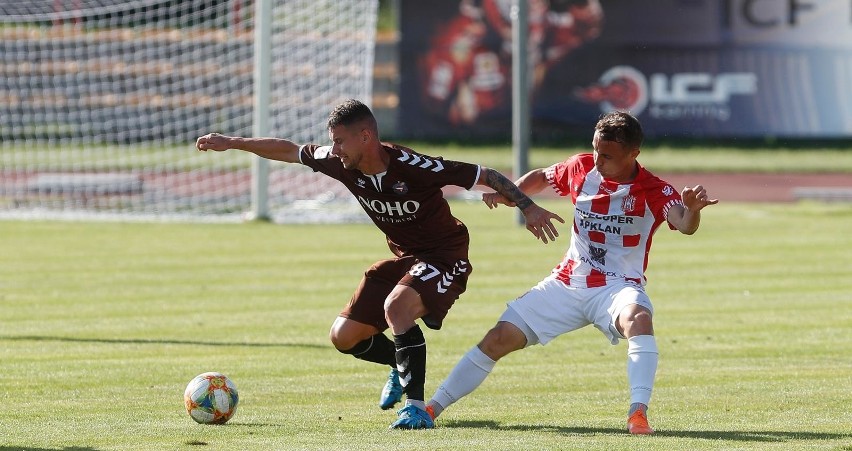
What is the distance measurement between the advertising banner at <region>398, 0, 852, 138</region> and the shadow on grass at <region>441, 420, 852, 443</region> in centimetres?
2353

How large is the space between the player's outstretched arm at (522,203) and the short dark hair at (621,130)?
1.63 ft

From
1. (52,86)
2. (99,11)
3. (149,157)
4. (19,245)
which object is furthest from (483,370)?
(52,86)

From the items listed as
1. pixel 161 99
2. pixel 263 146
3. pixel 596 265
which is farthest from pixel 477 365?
pixel 161 99

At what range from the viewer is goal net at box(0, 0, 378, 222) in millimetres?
21859

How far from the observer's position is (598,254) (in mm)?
7461

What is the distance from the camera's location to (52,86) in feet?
91.4

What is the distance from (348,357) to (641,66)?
21797 millimetres

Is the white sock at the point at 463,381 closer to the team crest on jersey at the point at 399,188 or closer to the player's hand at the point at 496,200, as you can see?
the player's hand at the point at 496,200

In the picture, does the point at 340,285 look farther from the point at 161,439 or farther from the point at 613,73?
the point at 613,73

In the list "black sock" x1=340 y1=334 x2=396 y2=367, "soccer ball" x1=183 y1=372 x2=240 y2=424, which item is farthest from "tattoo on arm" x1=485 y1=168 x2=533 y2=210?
"soccer ball" x1=183 y1=372 x2=240 y2=424

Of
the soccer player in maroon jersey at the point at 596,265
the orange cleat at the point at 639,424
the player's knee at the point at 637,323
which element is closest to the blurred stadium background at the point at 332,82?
the soccer player in maroon jersey at the point at 596,265

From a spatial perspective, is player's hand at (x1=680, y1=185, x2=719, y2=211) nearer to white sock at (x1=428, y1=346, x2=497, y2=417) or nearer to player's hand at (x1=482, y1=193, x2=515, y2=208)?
player's hand at (x1=482, y1=193, x2=515, y2=208)

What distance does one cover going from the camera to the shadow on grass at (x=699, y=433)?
269 inches

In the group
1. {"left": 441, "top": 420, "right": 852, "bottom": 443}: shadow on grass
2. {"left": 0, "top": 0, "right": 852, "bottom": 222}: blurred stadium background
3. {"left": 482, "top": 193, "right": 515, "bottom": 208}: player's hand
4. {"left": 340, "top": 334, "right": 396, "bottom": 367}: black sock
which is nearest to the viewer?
{"left": 441, "top": 420, "right": 852, "bottom": 443}: shadow on grass
